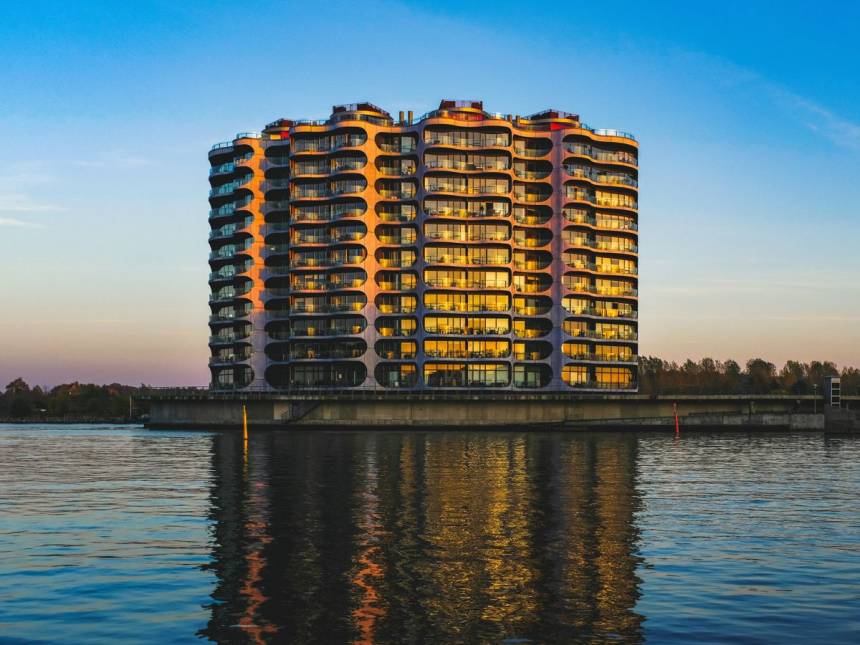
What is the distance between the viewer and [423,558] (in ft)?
86.6

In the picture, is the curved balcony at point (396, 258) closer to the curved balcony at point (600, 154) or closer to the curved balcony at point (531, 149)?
the curved balcony at point (531, 149)

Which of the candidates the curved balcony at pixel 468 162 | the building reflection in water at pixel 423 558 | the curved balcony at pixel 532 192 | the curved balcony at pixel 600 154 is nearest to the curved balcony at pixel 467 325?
the curved balcony at pixel 532 192

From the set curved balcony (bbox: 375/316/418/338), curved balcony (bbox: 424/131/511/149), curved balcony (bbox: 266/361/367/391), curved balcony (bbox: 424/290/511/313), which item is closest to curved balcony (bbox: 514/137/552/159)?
curved balcony (bbox: 424/131/511/149)

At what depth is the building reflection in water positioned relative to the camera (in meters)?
19.1

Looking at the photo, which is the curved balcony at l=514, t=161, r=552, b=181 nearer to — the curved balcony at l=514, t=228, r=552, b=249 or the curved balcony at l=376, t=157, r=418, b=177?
the curved balcony at l=514, t=228, r=552, b=249

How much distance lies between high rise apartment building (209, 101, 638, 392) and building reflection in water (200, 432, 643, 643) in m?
104

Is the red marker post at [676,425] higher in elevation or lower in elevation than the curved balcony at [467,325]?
lower

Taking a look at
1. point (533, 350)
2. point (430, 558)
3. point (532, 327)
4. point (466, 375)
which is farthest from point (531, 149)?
point (430, 558)

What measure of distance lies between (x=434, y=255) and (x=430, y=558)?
134 meters

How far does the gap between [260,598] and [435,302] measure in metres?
137

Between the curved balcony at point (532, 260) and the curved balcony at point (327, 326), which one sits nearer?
the curved balcony at point (327, 326)

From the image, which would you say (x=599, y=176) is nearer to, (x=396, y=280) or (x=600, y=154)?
(x=600, y=154)

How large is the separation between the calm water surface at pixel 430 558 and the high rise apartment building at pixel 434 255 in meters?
103

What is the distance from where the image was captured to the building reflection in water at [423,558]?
752 inches
